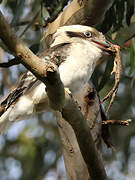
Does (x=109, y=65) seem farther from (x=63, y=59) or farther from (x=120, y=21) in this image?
(x=63, y=59)

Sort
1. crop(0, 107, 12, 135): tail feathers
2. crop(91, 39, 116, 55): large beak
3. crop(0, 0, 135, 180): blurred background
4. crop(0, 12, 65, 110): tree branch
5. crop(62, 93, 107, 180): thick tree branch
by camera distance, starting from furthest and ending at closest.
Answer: crop(0, 0, 135, 180): blurred background < crop(91, 39, 116, 55): large beak < crop(0, 107, 12, 135): tail feathers < crop(62, 93, 107, 180): thick tree branch < crop(0, 12, 65, 110): tree branch

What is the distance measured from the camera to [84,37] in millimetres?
2553

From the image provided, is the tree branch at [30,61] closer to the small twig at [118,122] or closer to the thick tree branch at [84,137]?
the thick tree branch at [84,137]

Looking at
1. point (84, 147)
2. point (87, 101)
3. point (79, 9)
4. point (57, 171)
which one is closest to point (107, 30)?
point (79, 9)

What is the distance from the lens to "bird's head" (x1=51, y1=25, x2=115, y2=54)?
8.20ft

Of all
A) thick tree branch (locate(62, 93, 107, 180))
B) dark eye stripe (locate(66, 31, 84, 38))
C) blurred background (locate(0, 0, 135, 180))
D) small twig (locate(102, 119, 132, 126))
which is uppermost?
dark eye stripe (locate(66, 31, 84, 38))

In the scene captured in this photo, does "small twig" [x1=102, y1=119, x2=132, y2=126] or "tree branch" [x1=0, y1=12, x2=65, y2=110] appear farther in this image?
"small twig" [x1=102, y1=119, x2=132, y2=126]

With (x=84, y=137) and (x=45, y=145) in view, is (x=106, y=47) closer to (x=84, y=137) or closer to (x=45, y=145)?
(x=84, y=137)

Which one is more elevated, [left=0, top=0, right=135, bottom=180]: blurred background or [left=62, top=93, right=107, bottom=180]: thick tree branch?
[left=62, top=93, right=107, bottom=180]: thick tree branch

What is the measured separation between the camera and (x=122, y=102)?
4.48 meters

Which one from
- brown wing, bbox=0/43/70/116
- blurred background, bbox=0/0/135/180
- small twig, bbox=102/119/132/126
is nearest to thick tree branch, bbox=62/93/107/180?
small twig, bbox=102/119/132/126

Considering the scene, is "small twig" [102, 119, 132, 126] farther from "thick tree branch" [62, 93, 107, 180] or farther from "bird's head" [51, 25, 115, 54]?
"bird's head" [51, 25, 115, 54]

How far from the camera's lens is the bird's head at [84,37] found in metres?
2.50

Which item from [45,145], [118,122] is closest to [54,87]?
[118,122]
